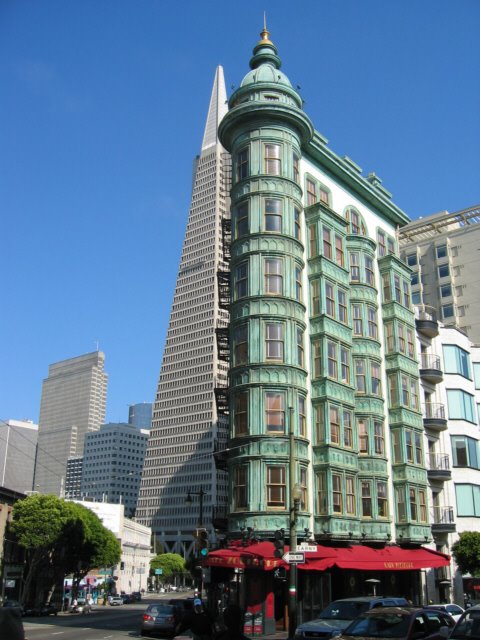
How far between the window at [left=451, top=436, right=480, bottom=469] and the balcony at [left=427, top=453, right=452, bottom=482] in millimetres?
1297

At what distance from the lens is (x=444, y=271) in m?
98.4

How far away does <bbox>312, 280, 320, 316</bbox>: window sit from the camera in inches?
1453

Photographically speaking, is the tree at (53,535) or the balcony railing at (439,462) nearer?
the balcony railing at (439,462)

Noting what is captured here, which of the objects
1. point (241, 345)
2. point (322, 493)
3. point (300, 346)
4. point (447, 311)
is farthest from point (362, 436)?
point (447, 311)

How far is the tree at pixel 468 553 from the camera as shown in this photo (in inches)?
1737

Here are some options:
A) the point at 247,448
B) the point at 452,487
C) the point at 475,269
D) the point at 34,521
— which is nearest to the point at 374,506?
the point at 247,448

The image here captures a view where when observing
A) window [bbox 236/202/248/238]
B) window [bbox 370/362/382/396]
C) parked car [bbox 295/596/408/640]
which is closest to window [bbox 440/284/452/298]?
window [bbox 370/362/382/396]

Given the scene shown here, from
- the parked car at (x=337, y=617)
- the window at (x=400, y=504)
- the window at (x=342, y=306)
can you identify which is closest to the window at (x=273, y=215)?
the window at (x=342, y=306)

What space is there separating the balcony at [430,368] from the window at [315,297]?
45.8 ft

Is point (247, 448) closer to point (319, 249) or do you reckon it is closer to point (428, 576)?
point (319, 249)

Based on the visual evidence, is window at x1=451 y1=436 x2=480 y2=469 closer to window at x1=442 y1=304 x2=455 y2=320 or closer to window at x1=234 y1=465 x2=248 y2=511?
window at x1=234 y1=465 x2=248 y2=511

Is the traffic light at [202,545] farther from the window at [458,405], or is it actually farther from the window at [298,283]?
the window at [458,405]

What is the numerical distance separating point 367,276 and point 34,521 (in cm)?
3518

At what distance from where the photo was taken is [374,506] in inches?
1452
